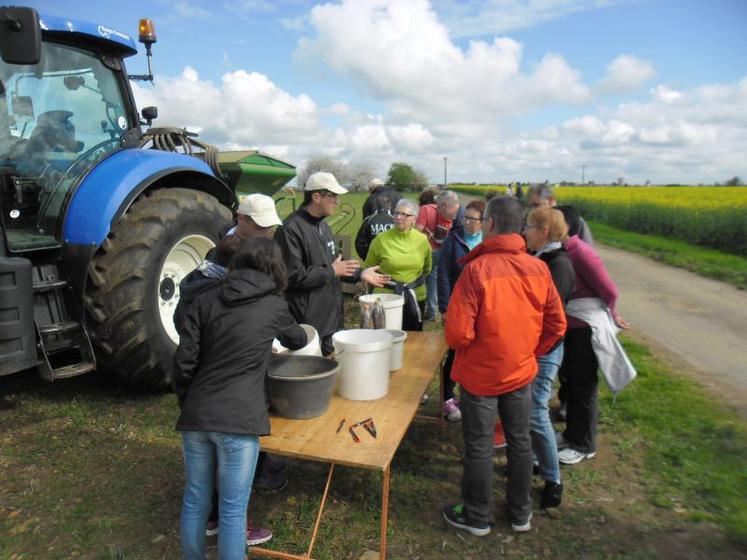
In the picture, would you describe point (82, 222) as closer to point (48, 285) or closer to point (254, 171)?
point (48, 285)

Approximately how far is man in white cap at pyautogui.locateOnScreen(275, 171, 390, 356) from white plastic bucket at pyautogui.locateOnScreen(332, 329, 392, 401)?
45 centimetres

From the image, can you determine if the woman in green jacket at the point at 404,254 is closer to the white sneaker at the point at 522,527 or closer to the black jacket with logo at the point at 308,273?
the black jacket with logo at the point at 308,273

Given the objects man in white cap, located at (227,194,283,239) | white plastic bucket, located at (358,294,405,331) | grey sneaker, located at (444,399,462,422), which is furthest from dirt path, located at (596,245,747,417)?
man in white cap, located at (227,194,283,239)

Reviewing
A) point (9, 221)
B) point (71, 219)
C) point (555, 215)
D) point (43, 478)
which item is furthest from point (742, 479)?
point (9, 221)

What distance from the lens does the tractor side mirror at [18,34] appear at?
2.62 meters

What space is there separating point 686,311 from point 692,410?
3.75 metres

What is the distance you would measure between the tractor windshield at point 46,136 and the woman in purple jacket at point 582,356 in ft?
10.9

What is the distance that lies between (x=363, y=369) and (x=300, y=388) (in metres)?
0.38

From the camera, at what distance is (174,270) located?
14.5 feet

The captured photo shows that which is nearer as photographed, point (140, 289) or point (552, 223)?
point (552, 223)

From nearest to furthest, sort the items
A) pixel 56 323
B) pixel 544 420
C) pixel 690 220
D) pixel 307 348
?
1. pixel 307 348
2. pixel 544 420
3. pixel 56 323
4. pixel 690 220

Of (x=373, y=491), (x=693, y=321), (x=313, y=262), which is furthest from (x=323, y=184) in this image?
(x=693, y=321)

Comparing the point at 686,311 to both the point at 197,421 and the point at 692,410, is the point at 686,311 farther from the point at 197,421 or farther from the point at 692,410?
the point at 197,421

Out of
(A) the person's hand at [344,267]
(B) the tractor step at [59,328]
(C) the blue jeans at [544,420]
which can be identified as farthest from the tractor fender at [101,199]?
(C) the blue jeans at [544,420]
